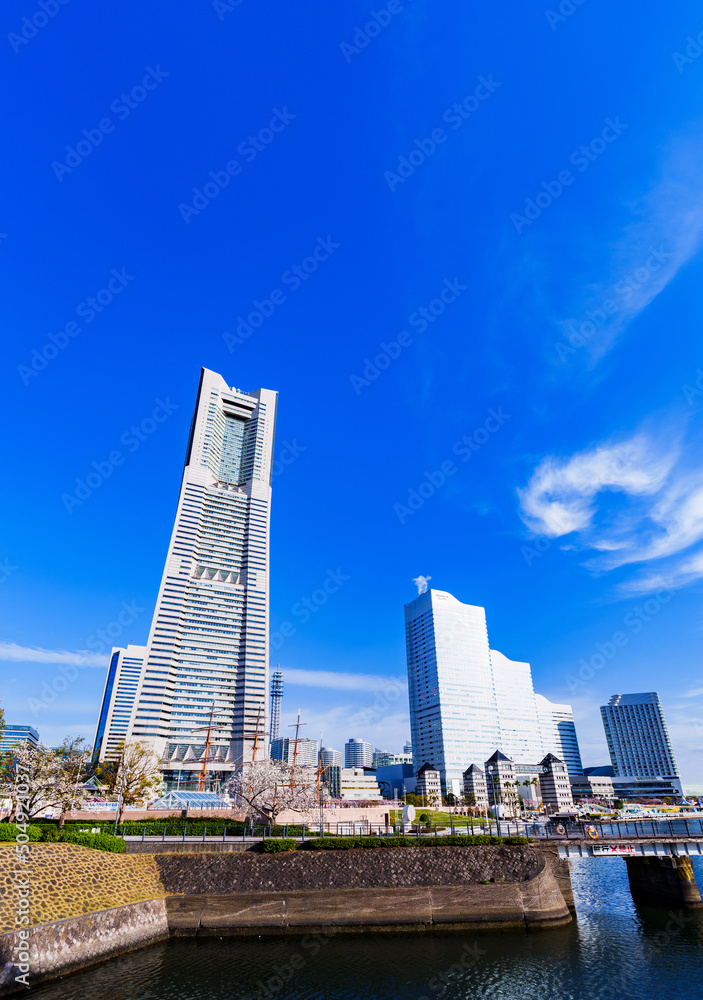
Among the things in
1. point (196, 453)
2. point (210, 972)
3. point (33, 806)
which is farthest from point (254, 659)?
point (210, 972)

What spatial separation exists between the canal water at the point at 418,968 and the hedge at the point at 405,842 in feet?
20.2

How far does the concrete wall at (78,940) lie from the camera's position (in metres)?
24.9

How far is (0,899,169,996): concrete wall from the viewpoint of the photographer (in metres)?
24.9

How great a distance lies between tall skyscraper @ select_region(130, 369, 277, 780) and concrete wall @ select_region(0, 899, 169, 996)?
113m

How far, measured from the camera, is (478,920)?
36219mm

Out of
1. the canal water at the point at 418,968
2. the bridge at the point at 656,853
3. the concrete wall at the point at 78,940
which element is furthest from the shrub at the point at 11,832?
the bridge at the point at 656,853

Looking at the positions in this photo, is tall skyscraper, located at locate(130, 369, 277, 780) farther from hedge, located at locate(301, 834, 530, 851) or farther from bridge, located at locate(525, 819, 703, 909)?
bridge, located at locate(525, 819, 703, 909)

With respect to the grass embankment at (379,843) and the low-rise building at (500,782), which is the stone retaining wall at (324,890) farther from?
the low-rise building at (500,782)

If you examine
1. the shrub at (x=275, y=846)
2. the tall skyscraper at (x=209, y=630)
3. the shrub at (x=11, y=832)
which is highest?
the tall skyscraper at (x=209, y=630)

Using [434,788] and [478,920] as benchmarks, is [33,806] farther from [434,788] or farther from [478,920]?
[434,788]

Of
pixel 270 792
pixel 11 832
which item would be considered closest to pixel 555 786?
pixel 270 792

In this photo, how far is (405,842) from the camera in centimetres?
4134

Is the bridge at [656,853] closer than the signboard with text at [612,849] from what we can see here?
No

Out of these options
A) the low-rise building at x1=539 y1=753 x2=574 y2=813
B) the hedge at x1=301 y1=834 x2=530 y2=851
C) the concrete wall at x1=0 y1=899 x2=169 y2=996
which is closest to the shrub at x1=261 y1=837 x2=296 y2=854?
the hedge at x1=301 y1=834 x2=530 y2=851
